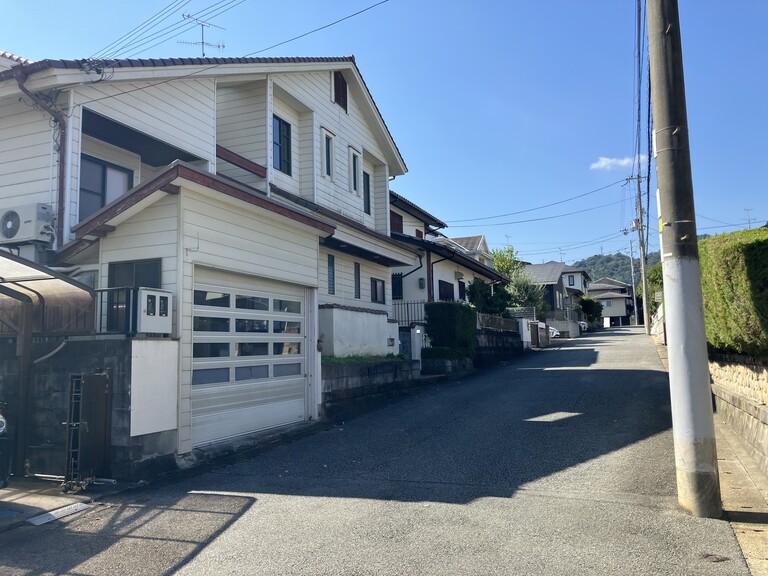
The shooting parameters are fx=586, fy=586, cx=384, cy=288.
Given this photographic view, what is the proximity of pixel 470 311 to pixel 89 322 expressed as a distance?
14.6 meters

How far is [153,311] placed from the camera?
7.53m

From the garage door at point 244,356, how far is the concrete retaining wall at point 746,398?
7.12 m

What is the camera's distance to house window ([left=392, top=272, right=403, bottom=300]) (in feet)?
76.8

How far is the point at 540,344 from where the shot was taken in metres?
33.5

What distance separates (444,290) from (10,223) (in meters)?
17.9

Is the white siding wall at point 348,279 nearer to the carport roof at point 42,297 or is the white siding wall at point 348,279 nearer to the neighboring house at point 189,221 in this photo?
the neighboring house at point 189,221

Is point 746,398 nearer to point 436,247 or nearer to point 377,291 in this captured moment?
point 377,291

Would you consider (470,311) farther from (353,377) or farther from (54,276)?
(54,276)

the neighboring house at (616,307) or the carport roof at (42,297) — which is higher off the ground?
the neighboring house at (616,307)

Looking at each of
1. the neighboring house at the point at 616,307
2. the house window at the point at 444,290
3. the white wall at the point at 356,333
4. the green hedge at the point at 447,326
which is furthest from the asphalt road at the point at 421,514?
the neighboring house at the point at 616,307

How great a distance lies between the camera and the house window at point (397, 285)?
23.4 meters

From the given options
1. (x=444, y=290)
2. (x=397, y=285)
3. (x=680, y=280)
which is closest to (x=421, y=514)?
(x=680, y=280)

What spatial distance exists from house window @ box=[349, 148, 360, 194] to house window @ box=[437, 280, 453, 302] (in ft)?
24.3

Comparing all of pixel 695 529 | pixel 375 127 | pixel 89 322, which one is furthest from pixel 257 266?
pixel 375 127
